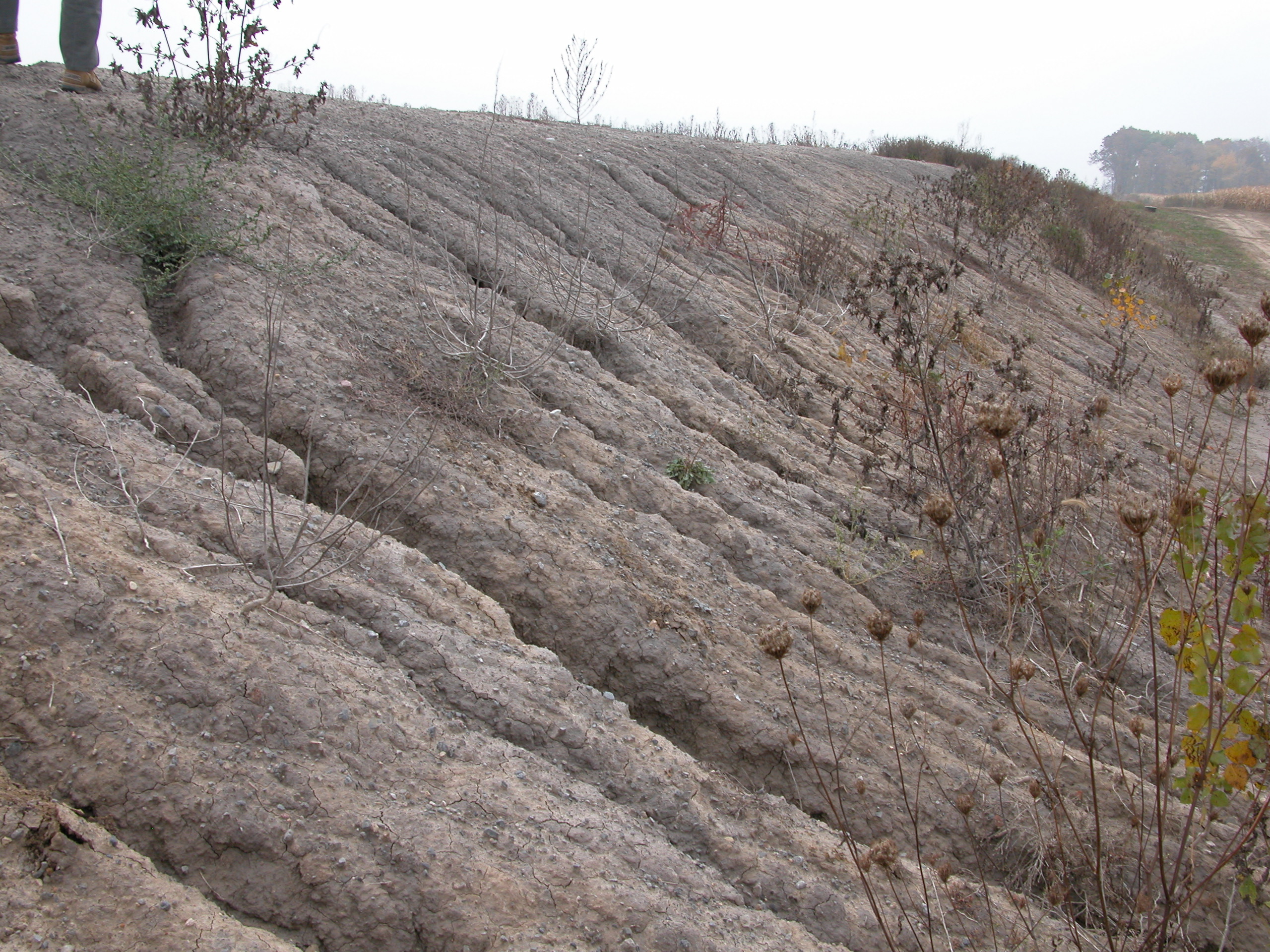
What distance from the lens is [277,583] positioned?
230 cm

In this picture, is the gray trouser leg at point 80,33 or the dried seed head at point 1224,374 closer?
the dried seed head at point 1224,374

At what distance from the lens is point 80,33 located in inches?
172

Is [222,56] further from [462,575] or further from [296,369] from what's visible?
[462,575]

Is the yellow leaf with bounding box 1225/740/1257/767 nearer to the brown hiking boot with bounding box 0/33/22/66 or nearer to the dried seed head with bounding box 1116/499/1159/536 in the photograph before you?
the dried seed head with bounding box 1116/499/1159/536

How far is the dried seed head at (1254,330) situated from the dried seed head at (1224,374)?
0.06 meters

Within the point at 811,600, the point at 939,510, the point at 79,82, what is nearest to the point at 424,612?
the point at 811,600

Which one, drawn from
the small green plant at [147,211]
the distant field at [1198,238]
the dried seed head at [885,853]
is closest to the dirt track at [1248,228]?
the distant field at [1198,238]

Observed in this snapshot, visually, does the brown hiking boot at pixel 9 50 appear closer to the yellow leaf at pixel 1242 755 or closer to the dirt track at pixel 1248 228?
the yellow leaf at pixel 1242 755

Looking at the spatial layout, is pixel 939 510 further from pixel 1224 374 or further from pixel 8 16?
pixel 8 16

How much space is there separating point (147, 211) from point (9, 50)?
2.02 m


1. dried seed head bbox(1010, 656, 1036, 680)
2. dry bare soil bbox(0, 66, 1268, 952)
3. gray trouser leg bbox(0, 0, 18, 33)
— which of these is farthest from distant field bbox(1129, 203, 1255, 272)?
gray trouser leg bbox(0, 0, 18, 33)

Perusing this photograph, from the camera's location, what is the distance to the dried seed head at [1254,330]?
5.45 ft

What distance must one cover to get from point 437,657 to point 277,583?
0.53 meters

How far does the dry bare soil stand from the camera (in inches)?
71.9
